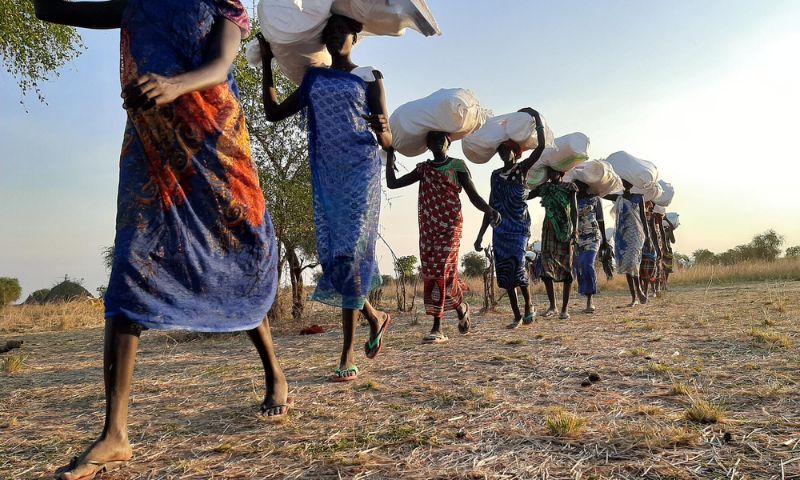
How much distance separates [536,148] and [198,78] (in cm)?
528

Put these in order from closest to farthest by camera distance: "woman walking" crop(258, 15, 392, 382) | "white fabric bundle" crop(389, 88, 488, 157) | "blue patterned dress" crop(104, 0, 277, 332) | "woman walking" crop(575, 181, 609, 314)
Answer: "blue patterned dress" crop(104, 0, 277, 332), "woman walking" crop(258, 15, 392, 382), "white fabric bundle" crop(389, 88, 488, 157), "woman walking" crop(575, 181, 609, 314)

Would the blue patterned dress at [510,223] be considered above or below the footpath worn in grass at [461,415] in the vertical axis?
above

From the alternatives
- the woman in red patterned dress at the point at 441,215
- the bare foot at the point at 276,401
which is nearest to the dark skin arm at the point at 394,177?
the woman in red patterned dress at the point at 441,215

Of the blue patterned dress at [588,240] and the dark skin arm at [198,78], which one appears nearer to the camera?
the dark skin arm at [198,78]

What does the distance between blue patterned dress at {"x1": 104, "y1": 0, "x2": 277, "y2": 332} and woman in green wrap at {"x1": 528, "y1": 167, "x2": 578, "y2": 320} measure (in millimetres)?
6156

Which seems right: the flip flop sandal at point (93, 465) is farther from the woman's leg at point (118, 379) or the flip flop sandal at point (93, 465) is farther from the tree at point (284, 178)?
→ the tree at point (284, 178)

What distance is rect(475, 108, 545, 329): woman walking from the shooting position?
682 cm

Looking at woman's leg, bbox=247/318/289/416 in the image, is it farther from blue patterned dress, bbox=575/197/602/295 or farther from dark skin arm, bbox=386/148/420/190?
blue patterned dress, bbox=575/197/602/295

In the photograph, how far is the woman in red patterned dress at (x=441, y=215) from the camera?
5895 mm

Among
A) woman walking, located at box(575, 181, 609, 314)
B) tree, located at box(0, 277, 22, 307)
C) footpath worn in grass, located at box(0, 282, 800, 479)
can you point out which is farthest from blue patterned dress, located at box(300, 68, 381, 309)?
tree, located at box(0, 277, 22, 307)

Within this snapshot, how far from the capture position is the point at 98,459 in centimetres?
189

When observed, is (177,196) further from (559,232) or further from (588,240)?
(588,240)

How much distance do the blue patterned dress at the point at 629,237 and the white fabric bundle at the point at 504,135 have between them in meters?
3.46

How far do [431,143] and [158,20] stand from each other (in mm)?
3931
